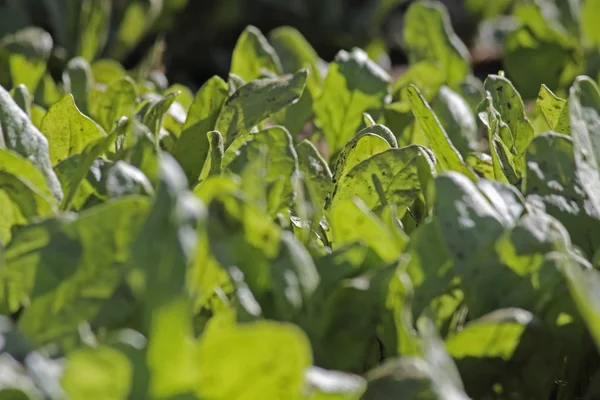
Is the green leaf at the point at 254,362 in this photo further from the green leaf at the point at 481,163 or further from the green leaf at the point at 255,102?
the green leaf at the point at 481,163

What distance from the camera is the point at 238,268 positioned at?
107 cm

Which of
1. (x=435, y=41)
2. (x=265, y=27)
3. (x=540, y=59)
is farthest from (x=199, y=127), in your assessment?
(x=265, y=27)

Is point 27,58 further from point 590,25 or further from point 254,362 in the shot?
point 254,362

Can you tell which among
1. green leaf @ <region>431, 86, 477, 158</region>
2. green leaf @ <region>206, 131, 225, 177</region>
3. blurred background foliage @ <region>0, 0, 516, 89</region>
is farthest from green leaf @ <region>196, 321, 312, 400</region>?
blurred background foliage @ <region>0, 0, 516, 89</region>

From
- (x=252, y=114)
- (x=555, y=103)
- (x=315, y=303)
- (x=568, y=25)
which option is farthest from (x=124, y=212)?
(x=568, y=25)

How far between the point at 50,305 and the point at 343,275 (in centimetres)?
35

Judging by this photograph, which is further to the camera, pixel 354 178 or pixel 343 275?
pixel 354 178

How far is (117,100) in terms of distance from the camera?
1.79m

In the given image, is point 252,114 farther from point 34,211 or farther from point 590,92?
point 590,92

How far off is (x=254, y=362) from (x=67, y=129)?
2.68 feet

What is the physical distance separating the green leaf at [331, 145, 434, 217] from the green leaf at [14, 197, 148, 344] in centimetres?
42

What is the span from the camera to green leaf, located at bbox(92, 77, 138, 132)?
5.80 feet

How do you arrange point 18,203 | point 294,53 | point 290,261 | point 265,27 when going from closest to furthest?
point 290,261, point 18,203, point 294,53, point 265,27

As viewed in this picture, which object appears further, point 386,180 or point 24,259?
point 386,180
